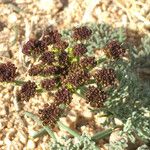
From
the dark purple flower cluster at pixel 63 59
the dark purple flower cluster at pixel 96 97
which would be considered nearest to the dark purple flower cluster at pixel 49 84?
the dark purple flower cluster at pixel 63 59

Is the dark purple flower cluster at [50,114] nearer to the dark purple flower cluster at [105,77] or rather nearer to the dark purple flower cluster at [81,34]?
the dark purple flower cluster at [105,77]

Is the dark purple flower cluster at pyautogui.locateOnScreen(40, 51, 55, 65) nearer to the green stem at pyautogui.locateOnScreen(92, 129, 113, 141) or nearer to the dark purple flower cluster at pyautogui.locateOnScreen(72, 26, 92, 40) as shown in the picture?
the dark purple flower cluster at pyautogui.locateOnScreen(72, 26, 92, 40)

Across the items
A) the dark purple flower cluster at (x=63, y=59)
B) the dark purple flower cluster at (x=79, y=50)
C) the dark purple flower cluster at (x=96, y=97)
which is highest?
A: the dark purple flower cluster at (x=79, y=50)

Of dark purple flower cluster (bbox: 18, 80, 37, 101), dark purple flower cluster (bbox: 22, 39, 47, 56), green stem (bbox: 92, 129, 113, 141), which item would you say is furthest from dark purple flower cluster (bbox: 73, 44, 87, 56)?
green stem (bbox: 92, 129, 113, 141)

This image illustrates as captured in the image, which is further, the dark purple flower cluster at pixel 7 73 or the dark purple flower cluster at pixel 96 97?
the dark purple flower cluster at pixel 7 73

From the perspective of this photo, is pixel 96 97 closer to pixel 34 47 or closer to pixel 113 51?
pixel 113 51

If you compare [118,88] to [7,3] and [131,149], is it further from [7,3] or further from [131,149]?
[7,3]

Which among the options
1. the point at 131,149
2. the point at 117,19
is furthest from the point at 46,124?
the point at 117,19
